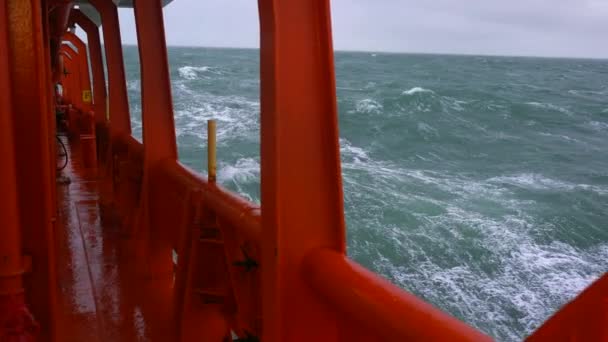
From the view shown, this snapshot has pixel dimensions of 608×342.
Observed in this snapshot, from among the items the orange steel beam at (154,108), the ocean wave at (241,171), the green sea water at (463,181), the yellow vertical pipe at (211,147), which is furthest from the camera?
the ocean wave at (241,171)

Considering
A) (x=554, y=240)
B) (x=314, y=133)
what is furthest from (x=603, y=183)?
(x=314, y=133)

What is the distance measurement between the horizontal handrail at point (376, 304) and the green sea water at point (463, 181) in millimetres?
2199

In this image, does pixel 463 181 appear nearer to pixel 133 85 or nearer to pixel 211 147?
pixel 211 147

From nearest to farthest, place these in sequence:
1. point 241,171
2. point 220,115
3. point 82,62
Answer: point 82,62 < point 241,171 < point 220,115

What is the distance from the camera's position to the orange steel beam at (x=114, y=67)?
22.1ft

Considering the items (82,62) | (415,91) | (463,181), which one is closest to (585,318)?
(82,62)

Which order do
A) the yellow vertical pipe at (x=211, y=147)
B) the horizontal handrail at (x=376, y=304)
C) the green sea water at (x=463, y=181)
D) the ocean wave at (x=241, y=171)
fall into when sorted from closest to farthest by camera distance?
the horizontal handrail at (x=376, y=304) → the yellow vertical pipe at (x=211, y=147) → the green sea water at (x=463, y=181) → the ocean wave at (x=241, y=171)

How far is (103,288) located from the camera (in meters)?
4.25

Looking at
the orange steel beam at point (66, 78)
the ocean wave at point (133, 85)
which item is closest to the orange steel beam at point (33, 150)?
the orange steel beam at point (66, 78)

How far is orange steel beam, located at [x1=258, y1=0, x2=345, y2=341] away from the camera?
2.05 meters

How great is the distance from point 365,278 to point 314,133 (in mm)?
621

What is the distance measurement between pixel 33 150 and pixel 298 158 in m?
0.93

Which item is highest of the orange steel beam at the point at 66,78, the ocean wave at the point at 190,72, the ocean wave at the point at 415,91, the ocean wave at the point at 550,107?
the ocean wave at the point at 190,72

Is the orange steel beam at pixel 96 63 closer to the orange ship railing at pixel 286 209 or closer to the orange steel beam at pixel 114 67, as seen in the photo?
the orange steel beam at pixel 114 67
